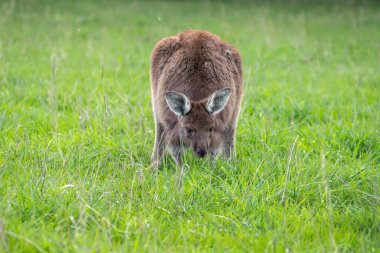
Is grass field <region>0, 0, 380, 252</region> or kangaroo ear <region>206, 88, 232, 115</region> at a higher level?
kangaroo ear <region>206, 88, 232, 115</region>

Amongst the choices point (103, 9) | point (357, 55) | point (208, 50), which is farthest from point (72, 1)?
point (208, 50)

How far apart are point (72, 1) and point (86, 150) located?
12065 millimetres

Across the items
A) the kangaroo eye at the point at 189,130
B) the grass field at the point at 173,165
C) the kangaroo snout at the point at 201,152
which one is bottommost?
the grass field at the point at 173,165

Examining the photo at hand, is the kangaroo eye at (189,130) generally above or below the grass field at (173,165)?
above

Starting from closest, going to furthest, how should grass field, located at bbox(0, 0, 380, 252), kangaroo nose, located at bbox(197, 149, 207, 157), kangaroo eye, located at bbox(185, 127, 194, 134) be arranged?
grass field, located at bbox(0, 0, 380, 252)
kangaroo nose, located at bbox(197, 149, 207, 157)
kangaroo eye, located at bbox(185, 127, 194, 134)

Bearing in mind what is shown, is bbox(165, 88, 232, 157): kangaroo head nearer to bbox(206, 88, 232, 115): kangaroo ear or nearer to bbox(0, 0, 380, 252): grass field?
bbox(206, 88, 232, 115): kangaroo ear

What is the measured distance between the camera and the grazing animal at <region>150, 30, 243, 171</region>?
478 cm

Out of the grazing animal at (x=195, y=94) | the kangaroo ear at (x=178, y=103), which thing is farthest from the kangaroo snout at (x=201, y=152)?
the kangaroo ear at (x=178, y=103)

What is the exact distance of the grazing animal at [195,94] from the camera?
15.7 feet

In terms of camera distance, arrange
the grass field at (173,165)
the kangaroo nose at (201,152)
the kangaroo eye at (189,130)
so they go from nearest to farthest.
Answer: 1. the grass field at (173,165)
2. the kangaroo nose at (201,152)
3. the kangaroo eye at (189,130)

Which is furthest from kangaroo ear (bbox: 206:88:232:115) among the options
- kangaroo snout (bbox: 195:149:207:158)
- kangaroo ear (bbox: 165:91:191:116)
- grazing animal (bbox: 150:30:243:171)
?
kangaroo snout (bbox: 195:149:207:158)

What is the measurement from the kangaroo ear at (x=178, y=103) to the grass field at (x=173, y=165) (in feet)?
1.46

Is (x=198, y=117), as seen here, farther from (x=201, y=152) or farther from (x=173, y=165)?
(x=173, y=165)

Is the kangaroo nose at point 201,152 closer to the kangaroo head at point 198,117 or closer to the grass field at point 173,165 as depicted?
the kangaroo head at point 198,117
